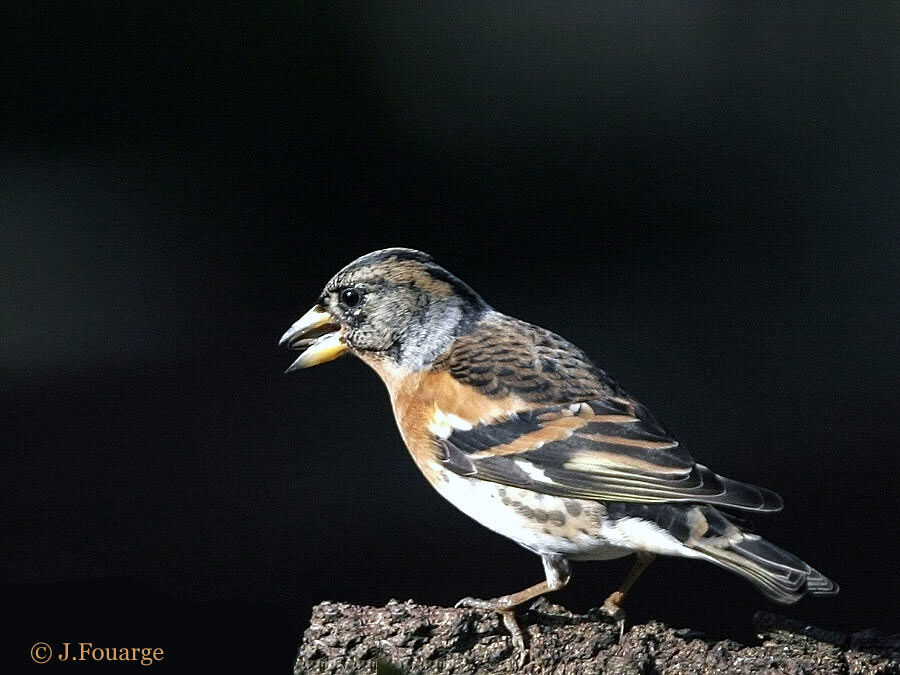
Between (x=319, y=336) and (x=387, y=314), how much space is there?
0.41 ft

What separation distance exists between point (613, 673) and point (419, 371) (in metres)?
0.61

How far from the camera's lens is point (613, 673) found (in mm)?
1771

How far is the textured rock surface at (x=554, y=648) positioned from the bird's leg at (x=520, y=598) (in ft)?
0.05

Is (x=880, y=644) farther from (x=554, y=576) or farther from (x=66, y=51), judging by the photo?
(x=66, y=51)

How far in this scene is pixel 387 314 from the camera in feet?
6.92

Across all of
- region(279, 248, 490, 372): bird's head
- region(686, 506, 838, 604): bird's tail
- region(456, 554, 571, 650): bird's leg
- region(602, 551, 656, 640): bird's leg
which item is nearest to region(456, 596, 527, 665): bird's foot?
region(456, 554, 571, 650): bird's leg

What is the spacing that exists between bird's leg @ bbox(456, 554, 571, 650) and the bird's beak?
46 cm

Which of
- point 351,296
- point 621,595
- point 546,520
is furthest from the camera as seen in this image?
point 351,296

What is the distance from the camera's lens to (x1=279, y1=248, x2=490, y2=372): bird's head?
2105 mm

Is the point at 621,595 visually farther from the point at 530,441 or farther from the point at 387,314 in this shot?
the point at 387,314

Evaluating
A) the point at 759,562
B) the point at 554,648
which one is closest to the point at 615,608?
the point at 554,648

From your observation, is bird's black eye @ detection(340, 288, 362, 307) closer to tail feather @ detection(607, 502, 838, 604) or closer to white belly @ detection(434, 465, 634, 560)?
white belly @ detection(434, 465, 634, 560)

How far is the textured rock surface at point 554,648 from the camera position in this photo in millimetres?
1780

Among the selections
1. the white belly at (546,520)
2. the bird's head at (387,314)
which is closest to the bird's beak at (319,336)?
the bird's head at (387,314)
